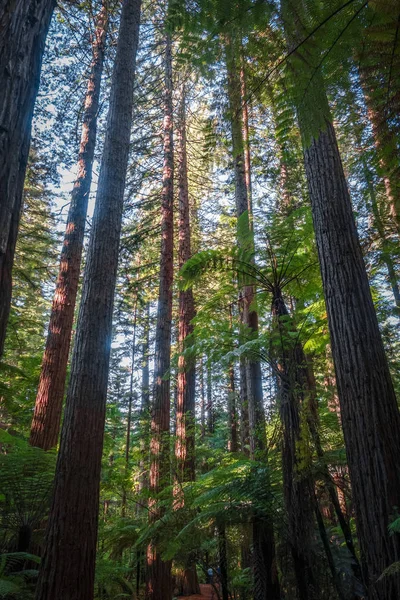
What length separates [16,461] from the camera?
4043 mm

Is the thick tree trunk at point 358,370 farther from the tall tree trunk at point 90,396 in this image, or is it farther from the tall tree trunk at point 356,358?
the tall tree trunk at point 90,396

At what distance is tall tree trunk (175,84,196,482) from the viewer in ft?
25.8

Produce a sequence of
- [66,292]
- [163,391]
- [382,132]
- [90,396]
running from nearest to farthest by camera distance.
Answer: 1. [382,132]
2. [90,396]
3. [66,292]
4. [163,391]

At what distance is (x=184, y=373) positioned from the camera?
923 cm

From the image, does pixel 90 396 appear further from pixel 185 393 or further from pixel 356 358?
pixel 185 393

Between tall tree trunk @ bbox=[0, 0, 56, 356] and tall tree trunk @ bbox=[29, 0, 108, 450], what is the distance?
5.27 meters

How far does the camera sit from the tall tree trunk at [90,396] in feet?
10.6

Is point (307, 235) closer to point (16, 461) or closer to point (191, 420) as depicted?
point (16, 461)

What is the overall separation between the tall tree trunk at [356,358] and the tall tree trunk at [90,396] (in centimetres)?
246

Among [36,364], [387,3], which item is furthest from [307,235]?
[36,364]

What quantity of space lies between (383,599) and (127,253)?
9162 mm

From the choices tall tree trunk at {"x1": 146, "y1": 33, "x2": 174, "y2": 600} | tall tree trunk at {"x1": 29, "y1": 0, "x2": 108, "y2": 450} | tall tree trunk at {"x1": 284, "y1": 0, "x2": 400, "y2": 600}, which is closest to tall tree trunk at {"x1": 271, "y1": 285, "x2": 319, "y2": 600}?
tall tree trunk at {"x1": 284, "y1": 0, "x2": 400, "y2": 600}

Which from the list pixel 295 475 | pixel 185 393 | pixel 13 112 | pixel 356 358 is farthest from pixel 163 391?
pixel 13 112

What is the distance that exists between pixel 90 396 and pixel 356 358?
2.73 meters
